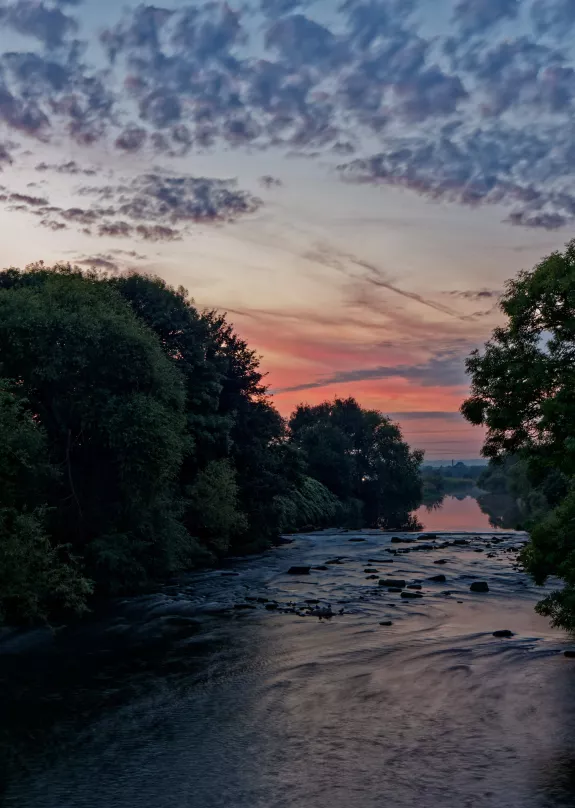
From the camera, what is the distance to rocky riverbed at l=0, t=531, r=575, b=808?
679 inches

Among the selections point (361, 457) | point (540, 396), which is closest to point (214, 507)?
point (540, 396)

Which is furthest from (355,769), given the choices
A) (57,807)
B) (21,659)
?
(21,659)

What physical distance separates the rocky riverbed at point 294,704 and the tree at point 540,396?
4.09 metres

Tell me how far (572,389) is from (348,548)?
4402 cm

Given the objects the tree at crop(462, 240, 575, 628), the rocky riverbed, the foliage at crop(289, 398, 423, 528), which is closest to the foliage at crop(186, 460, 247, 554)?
the rocky riverbed

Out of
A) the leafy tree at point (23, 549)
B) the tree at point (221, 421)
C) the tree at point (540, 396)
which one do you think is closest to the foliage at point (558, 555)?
the tree at point (540, 396)

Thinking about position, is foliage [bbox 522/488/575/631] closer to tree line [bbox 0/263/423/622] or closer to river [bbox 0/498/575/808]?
river [bbox 0/498/575/808]

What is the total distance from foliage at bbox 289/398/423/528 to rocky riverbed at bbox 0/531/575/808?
265 ft

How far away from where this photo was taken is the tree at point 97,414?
134 ft

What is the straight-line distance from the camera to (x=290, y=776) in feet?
58.4

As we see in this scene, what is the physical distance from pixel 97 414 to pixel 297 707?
23.2 metres

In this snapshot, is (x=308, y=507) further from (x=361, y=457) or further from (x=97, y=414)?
(x=97, y=414)

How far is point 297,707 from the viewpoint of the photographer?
23.1 m

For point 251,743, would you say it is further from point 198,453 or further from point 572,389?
point 198,453
